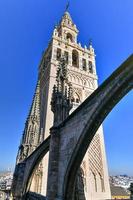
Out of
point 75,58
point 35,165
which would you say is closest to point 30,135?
point 35,165

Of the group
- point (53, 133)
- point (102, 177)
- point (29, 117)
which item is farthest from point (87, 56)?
point (53, 133)

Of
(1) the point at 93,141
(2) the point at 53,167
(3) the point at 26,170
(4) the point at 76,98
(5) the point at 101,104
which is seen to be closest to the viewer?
(5) the point at 101,104

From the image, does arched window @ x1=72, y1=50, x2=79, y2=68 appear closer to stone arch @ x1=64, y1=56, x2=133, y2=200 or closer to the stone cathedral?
the stone cathedral

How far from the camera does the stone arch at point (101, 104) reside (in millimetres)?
4363

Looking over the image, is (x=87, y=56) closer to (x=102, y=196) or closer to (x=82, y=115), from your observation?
(x=102, y=196)

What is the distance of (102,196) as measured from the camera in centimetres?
Answer: 1435

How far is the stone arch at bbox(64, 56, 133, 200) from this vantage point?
4363mm

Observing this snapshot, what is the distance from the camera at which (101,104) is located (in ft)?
16.0

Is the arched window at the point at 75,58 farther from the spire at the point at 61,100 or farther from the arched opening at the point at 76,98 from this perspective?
the spire at the point at 61,100

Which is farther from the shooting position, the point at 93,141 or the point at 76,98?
the point at 76,98

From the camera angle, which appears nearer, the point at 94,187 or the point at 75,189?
the point at 75,189

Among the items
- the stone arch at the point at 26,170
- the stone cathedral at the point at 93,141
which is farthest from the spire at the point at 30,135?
the stone arch at the point at 26,170

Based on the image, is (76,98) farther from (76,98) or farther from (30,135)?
(30,135)

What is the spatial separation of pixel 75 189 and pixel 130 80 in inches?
162
